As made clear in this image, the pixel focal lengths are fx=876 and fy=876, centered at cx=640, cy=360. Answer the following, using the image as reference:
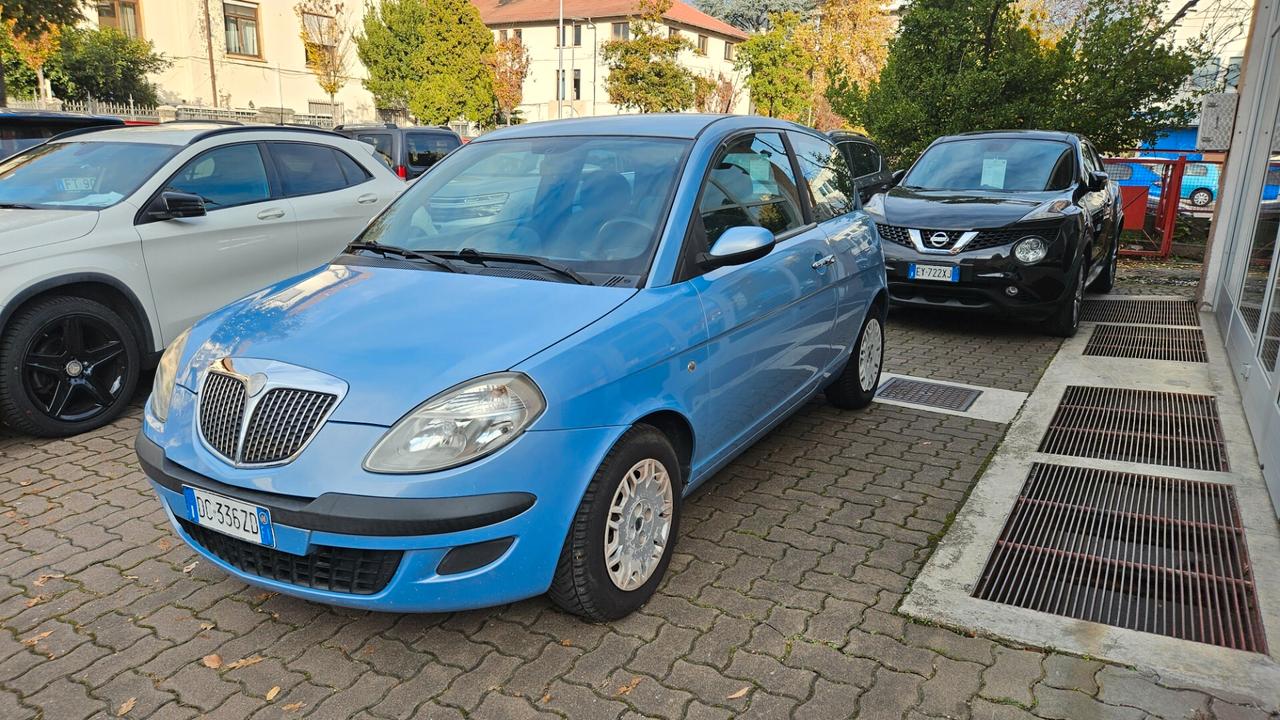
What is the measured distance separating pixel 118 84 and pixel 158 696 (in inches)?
1230

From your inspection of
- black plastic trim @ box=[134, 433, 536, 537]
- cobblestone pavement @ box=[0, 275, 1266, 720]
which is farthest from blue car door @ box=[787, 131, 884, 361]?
black plastic trim @ box=[134, 433, 536, 537]

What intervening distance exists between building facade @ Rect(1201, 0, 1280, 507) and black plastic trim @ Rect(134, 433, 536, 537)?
3.79 meters

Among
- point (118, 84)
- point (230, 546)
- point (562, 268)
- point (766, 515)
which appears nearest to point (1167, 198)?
point (766, 515)

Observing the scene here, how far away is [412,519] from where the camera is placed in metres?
2.65

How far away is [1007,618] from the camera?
10.8 ft

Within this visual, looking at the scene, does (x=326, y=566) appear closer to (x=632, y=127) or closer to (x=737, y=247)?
(x=737, y=247)

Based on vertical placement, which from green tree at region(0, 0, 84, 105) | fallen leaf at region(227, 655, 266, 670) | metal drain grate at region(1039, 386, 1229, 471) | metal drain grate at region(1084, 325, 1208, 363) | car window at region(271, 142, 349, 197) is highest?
green tree at region(0, 0, 84, 105)

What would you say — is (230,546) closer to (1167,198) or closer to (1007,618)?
(1007,618)

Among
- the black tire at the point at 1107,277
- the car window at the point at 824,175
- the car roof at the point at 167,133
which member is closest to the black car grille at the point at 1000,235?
the car window at the point at 824,175

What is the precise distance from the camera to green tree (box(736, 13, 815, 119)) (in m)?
42.7

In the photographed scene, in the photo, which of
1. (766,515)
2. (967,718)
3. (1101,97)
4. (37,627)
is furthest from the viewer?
(1101,97)

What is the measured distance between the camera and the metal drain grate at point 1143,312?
8602mm

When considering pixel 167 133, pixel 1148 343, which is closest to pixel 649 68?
pixel 1148 343

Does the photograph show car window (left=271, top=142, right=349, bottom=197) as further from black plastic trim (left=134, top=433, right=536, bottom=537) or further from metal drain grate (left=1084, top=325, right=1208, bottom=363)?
metal drain grate (left=1084, top=325, right=1208, bottom=363)
